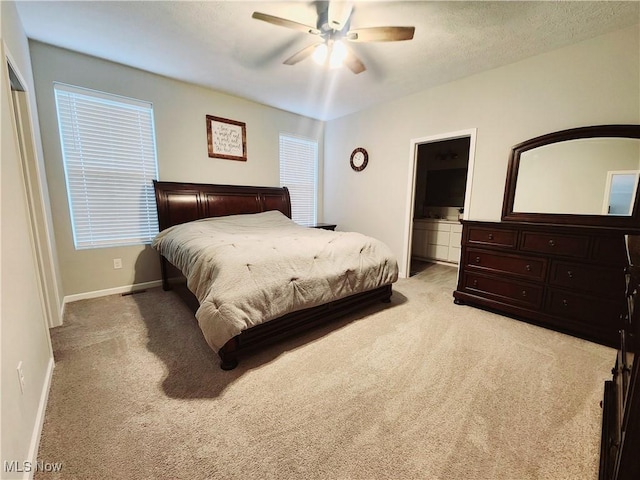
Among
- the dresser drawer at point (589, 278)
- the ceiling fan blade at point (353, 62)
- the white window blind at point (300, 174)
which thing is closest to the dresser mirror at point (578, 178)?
the dresser drawer at point (589, 278)

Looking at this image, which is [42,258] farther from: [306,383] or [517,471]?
[517,471]

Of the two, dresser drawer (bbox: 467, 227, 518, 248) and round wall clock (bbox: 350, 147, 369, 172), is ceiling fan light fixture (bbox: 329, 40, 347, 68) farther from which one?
dresser drawer (bbox: 467, 227, 518, 248)

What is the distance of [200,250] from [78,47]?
2.48 metres

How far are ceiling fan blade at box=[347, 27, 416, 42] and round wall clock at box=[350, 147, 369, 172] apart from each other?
2.20 metres

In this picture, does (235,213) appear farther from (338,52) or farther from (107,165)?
(338,52)

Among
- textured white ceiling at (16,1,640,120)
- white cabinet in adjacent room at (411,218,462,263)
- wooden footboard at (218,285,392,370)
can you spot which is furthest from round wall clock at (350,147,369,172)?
wooden footboard at (218,285,392,370)

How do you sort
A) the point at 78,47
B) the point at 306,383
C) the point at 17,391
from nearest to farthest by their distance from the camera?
the point at 17,391
the point at 306,383
the point at 78,47

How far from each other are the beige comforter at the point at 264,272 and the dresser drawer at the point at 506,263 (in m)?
0.84

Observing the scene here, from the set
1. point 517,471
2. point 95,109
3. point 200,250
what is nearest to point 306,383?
point 517,471

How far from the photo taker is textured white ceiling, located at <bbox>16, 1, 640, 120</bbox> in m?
1.93

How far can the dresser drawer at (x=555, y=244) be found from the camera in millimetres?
2111

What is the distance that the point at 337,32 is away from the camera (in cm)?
202

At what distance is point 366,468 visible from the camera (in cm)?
111

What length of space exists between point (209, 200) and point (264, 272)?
2.15 meters
